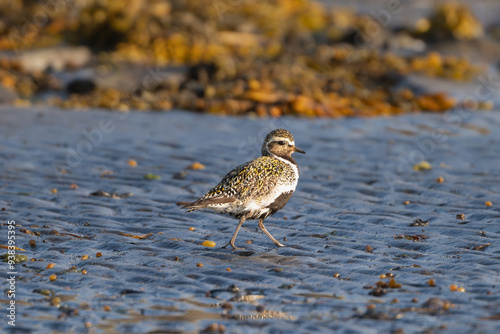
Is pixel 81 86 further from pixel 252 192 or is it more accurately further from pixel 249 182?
pixel 252 192

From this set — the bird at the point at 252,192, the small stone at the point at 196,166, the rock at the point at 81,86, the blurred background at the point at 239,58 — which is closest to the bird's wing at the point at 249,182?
the bird at the point at 252,192

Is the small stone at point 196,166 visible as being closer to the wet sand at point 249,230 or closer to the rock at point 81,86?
the wet sand at point 249,230

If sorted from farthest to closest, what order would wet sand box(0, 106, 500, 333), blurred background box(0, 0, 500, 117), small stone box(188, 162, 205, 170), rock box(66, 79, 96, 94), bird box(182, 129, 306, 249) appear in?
rock box(66, 79, 96, 94), blurred background box(0, 0, 500, 117), small stone box(188, 162, 205, 170), bird box(182, 129, 306, 249), wet sand box(0, 106, 500, 333)

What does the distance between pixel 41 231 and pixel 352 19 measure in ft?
78.3

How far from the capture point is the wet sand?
6730mm

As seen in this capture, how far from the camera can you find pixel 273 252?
8.88 m

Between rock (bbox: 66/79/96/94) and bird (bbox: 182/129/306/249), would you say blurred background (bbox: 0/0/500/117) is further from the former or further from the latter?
bird (bbox: 182/129/306/249)

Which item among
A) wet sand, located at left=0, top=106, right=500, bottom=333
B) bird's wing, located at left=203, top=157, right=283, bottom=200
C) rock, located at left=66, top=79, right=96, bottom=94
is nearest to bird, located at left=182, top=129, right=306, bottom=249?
bird's wing, located at left=203, top=157, right=283, bottom=200

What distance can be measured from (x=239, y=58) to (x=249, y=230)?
1345cm

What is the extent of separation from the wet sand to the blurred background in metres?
2.09

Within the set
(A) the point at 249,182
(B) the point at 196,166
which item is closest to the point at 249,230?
(A) the point at 249,182

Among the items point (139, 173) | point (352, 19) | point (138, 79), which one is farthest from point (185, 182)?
point (352, 19)

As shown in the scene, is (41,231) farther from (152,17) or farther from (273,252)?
(152,17)

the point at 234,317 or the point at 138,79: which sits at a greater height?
the point at 138,79
